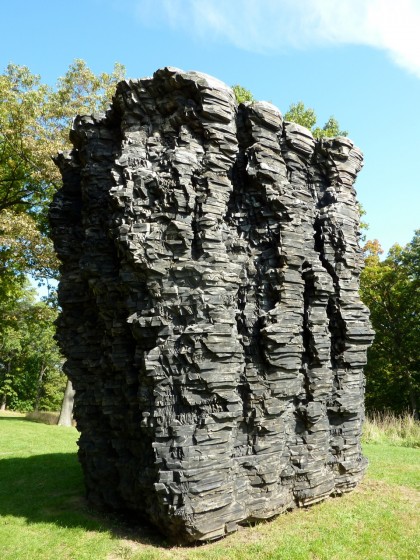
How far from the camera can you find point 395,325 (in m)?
29.4

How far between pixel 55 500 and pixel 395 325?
83.0ft

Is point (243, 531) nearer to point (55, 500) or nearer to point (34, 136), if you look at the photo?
point (55, 500)

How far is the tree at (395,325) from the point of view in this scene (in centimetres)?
A: 2858

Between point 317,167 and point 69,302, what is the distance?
6.39 meters

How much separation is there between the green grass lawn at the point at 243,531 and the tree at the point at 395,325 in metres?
19.4

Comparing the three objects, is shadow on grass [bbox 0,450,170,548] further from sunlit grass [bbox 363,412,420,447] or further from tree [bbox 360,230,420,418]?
tree [bbox 360,230,420,418]

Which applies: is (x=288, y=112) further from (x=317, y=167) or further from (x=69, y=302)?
(x=69, y=302)

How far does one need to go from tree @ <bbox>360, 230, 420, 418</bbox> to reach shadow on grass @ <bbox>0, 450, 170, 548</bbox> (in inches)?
881

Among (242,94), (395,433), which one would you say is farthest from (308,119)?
(395,433)

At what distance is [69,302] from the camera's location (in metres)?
9.89

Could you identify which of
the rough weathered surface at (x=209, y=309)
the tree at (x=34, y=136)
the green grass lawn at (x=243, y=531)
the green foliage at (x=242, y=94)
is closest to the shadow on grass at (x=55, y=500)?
the green grass lawn at (x=243, y=531)

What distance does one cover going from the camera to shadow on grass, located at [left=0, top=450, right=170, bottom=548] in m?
7.98

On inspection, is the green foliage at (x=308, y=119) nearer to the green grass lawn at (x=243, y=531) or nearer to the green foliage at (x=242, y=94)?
the green foliage at (x=242, y=94)

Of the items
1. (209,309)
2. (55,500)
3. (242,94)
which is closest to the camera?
(209,309)
